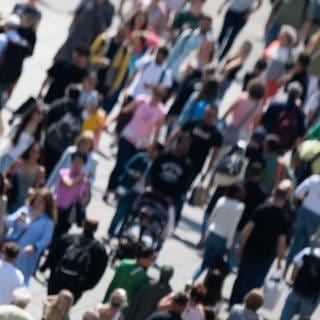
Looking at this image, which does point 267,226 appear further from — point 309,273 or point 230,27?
point 230,27

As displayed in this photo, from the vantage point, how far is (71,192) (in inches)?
861

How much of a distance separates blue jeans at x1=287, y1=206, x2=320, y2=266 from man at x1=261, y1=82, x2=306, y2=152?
7.13 feet

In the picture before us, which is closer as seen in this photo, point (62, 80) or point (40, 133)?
point (40, 133)

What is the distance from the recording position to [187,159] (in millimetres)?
22391

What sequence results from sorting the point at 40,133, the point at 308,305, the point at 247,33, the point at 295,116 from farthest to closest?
the point at 247,33 < the point at 295,116 < the point at 40,133 < the point at 308,305

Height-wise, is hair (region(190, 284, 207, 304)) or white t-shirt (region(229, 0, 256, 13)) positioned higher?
white t-shirt (region(229, 0, 256, 13))

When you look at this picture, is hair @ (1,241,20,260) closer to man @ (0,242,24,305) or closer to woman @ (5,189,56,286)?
man @ (0,242,24,305)

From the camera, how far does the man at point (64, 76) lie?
25438 mm

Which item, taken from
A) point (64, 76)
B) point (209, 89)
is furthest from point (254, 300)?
point (64, 76)

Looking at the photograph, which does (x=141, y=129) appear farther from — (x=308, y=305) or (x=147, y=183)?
(x=308, y=305)

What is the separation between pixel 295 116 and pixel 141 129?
7.33ft

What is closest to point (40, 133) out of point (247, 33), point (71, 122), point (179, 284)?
point (71, 122)

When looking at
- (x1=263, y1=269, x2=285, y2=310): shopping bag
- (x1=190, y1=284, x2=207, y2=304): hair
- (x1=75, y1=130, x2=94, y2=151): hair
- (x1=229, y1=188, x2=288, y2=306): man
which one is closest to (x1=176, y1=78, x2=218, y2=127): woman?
(x1=75, y1=130, x2=94, y2=151): hair

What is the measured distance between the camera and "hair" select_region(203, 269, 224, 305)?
20.1 metres
